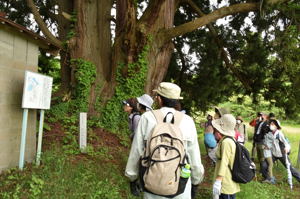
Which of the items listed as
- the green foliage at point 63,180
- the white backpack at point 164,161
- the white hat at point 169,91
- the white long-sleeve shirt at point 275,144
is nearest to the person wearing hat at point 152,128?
the white hat at point 169,91

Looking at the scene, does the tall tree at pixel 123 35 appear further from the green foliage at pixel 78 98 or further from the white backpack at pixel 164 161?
the white backpack at pixel 164 161

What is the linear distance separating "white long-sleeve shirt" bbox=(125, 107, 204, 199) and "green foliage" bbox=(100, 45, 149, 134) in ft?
17.5

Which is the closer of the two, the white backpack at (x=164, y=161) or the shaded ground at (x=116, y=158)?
the white backpack at (x=164, y=161)

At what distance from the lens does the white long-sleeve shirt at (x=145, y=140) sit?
2.76 m

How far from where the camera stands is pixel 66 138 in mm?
6863

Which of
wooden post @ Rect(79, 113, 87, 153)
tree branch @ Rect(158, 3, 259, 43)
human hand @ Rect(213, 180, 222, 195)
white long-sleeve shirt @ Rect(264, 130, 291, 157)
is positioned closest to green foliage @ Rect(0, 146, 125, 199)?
wooden post @ Rect(79, 113, 87, 153)

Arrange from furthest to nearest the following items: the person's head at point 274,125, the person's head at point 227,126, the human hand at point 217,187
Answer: the person's head at point 274,125, the person's head at point 227,126, the human hand at point 217,187

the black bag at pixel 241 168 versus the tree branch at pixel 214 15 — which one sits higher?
the tree branch at pixel 214 15

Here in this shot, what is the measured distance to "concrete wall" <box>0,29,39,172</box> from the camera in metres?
4.73

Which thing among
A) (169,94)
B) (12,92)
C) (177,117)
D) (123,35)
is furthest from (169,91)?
(123,35)

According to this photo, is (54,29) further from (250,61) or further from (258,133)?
(258,133)

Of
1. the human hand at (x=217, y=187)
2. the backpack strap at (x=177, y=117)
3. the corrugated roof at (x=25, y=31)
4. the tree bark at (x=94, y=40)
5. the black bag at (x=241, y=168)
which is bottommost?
the human hand at (x=217, y=187)

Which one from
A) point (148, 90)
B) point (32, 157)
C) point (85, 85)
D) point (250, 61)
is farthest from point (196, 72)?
point (32, 157)

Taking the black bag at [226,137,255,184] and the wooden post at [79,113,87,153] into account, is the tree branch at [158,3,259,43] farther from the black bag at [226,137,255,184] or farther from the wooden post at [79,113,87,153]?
the black bag at [226,137,255,184]
